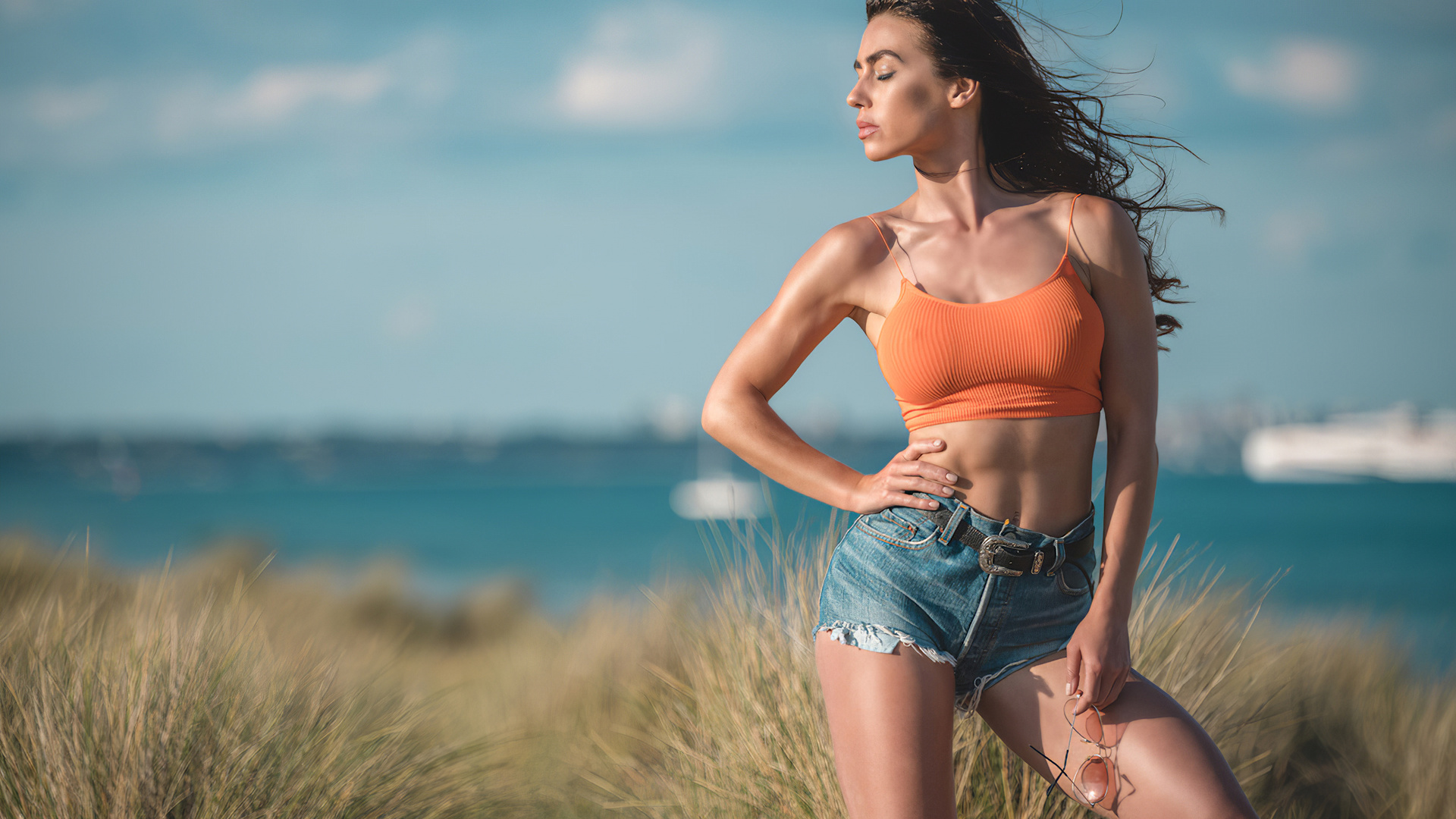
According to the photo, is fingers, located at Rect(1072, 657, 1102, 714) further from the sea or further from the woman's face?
the sea

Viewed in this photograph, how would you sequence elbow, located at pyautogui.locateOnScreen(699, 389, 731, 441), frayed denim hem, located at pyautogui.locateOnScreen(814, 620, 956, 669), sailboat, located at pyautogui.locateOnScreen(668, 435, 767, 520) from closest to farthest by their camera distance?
frayed denim hem, located at pyautogui.locateOnScreen(814, 620, 956, 669)
elbow, located at pyautogui.locateOnScreen(699, 389, 731, 441)
sailboat, located at pyautogui.locateOnScreen(668, 435, 767, 520)

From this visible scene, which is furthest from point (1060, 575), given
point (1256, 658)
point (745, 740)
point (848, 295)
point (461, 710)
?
point (461, 710)

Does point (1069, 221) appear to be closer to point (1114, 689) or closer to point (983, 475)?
point (983, 475)

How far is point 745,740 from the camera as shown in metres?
2.90

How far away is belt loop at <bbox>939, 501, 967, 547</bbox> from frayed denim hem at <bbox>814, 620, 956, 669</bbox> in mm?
177

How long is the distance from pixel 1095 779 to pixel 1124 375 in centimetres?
71

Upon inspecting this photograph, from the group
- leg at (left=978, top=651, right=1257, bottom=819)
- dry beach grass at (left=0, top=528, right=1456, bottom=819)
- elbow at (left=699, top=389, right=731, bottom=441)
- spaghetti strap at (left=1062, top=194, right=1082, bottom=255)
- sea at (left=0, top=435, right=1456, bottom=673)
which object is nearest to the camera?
leg at (left=978, top=651, right=1257, bottom=819)

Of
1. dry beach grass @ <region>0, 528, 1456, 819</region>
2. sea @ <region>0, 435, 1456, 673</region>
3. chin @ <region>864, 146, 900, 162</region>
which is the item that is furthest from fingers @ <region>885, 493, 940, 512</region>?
sea @ <region>0, 435, 1456, 673</region>

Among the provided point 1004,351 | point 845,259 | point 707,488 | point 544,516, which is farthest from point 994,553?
point 544,516

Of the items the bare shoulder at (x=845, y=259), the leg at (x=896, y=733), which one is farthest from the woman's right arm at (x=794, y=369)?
the leg at (x=896, y=733)

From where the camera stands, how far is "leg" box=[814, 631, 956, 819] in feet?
5.39

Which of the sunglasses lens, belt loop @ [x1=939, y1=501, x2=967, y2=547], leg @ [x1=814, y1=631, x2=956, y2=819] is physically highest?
belt loop @ [x1=939, y1=501, x2=967, y2=547]

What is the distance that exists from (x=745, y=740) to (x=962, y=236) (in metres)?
1.72

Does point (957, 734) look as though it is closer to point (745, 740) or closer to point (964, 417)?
point (745, 740)
